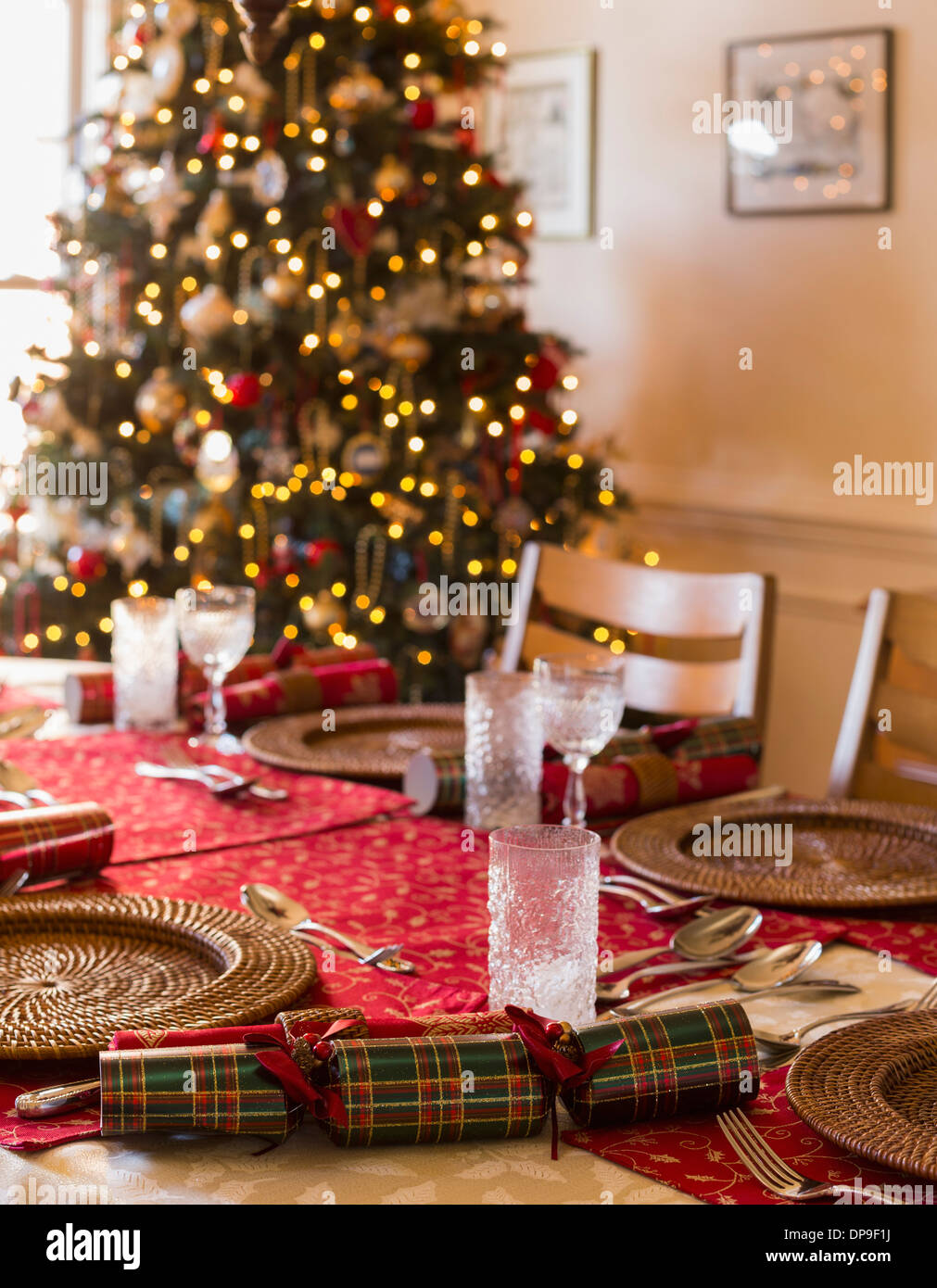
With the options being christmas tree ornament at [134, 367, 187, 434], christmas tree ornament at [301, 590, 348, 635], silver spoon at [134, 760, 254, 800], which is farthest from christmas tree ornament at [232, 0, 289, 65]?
christmas tree ornament at [134, 367, 187, 434]

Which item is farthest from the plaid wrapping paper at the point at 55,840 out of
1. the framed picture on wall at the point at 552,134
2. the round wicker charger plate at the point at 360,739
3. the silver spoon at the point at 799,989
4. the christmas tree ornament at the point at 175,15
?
the framed picture on wall at the point at 552,134

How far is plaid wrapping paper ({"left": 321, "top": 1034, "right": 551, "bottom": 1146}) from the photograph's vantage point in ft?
2.50

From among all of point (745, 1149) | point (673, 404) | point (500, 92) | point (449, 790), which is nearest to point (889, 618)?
point (449, 790)

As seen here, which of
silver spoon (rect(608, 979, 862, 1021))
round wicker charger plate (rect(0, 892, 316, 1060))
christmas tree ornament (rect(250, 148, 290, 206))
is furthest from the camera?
christmas tree ornament (rect(250, 148, 290, 206))

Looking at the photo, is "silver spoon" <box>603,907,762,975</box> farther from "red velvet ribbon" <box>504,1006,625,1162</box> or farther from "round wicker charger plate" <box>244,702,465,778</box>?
"round wicker charger plate" <box>244,702,465,778</box>

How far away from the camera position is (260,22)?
47.9 inches

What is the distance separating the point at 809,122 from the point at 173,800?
277 cm

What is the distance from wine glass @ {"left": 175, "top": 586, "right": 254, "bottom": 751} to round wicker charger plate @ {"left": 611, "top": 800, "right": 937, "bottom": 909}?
52 cm

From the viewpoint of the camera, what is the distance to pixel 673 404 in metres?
4.01

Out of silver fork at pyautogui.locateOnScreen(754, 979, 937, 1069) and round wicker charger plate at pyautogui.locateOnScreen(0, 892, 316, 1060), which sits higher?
round wicker charger plate at pyautogui.locateOnScreen(0, 892, 316, 1060)

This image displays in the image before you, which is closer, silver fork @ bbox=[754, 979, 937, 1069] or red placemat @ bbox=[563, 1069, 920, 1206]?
red placemat @ bbox=[563, 1069, 920, 1206]

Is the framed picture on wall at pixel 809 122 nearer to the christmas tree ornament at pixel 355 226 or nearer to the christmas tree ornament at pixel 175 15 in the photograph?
the christmas tree ornament at pixel 355 226

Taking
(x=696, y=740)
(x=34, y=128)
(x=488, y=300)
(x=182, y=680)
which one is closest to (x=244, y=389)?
(x=488, y=300)

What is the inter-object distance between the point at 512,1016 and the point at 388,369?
2915 millimetres
